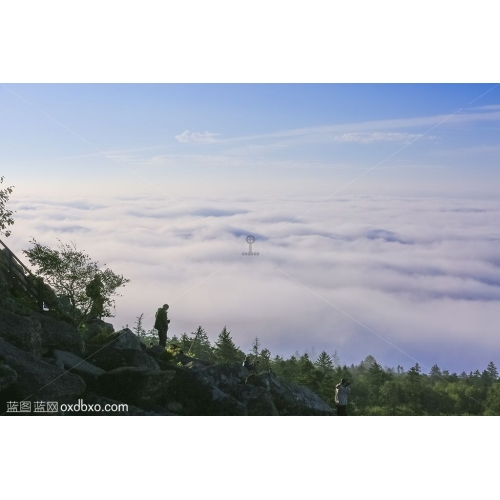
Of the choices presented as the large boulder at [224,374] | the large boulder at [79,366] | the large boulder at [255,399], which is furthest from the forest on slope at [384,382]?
the large boulder at [79,366]

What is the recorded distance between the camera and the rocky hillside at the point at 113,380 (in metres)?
20.6

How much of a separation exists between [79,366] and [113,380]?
3.76 ft

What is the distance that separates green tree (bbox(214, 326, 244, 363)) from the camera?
2402cm

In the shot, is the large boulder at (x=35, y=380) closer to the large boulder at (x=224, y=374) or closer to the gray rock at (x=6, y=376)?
the gray rock at (x=6, y=376)

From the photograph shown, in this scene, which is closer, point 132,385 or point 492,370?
point 132,385

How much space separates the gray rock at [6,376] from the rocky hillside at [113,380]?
1.1 inches

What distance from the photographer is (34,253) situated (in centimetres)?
2406

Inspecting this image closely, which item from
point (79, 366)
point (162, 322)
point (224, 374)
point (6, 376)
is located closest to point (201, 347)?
point (224, 374)

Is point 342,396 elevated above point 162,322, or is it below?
below

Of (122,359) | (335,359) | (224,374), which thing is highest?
(335,359)

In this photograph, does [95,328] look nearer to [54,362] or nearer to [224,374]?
[54,362]

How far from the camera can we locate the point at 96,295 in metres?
24.5

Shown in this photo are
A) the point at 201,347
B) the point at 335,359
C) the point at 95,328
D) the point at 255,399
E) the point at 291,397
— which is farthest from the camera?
the point at 95,328

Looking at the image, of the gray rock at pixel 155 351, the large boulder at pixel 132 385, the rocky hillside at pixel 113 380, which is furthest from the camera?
the gray rock at pixel 155 351
